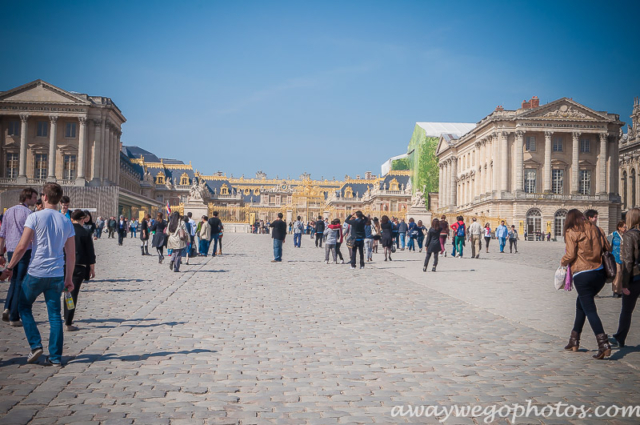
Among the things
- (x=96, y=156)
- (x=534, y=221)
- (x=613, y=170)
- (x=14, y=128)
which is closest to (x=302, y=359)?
(x=534, y=221)

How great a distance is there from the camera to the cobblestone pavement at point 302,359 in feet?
15.7

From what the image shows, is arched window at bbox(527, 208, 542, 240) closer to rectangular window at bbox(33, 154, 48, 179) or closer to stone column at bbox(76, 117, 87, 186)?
stone column at bbox(76, 117, 87, 186)

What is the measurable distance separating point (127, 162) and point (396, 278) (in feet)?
279

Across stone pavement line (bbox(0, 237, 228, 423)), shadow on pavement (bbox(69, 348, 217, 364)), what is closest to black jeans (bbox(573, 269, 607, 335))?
shadow on pavement (bbox(69, 348, 217, 364))

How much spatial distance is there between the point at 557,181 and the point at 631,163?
19.1 m

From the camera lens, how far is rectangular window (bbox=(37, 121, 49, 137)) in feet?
222

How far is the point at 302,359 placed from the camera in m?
6.39

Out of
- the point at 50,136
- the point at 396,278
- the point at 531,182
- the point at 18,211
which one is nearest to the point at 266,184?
the point at 50,136

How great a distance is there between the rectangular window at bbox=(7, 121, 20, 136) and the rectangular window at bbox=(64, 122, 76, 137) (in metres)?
5.11

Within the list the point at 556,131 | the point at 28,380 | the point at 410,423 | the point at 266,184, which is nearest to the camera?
the point at 410,423

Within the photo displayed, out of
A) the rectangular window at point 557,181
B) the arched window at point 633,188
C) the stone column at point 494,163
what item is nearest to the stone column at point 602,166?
the rectangular window at point 557,181

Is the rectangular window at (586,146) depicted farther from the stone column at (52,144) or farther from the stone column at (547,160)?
the stone column at (52,144)

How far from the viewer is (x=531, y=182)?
2584 inches

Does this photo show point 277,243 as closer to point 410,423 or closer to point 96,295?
point 96,295
